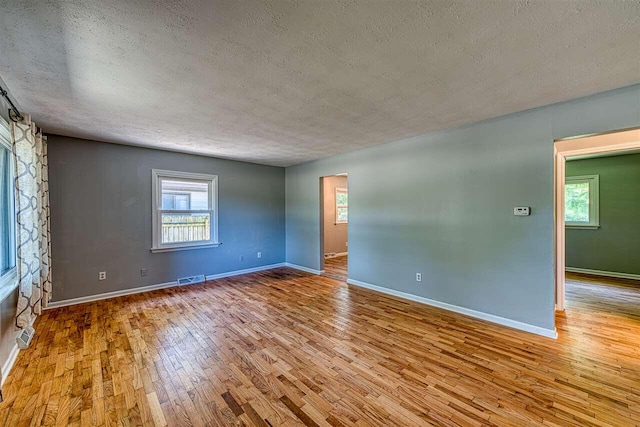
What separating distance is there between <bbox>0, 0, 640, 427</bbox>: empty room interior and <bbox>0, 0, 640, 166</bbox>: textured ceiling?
2 centimetres

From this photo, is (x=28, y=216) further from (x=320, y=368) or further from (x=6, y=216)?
(x=320, y=368)

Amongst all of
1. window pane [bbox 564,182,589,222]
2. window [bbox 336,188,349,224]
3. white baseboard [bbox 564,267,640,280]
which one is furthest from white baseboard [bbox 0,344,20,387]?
white baseboard [bbox 564,267,640,280]

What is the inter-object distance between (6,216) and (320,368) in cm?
343

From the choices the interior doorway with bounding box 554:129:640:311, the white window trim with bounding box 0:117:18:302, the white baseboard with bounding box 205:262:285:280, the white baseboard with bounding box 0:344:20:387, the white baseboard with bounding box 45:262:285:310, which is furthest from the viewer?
the white baseboard with bounding box 205:262:285:280

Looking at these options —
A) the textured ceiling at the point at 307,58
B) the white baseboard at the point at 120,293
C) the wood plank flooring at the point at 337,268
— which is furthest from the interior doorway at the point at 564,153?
the white baseboard at the point at 120,293

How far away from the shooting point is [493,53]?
178 centimetres

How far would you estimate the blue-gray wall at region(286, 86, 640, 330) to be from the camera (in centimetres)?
273

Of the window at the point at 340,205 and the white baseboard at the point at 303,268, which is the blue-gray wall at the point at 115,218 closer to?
the white baseboard at the point at 303,268

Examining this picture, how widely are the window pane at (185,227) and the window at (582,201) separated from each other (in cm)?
728

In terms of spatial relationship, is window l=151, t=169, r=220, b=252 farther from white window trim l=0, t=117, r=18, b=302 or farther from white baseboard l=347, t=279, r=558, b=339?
white baseboard l=347, t=279, r=558, b=339

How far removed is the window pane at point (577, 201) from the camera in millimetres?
5422

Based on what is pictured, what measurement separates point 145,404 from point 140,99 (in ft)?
8.50

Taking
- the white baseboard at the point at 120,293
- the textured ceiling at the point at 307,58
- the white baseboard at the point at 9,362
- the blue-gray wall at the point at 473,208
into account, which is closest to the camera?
the textured ceiling at the point at 307,58

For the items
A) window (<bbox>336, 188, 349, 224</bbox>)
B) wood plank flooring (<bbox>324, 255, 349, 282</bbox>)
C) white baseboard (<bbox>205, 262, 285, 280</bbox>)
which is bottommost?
wood plank flooring (<bbox>324, 255, 349, 282</bbox>)
